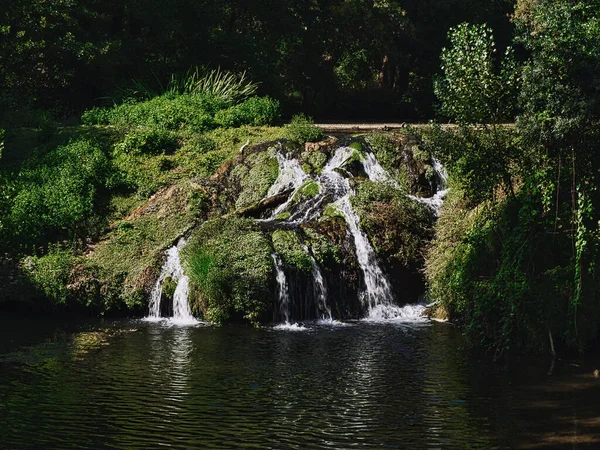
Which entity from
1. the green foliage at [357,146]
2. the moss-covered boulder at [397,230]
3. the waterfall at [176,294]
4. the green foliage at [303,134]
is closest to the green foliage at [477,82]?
the moss-covered boulder at [397,230]

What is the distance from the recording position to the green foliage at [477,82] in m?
15.1

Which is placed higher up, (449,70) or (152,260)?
(449,70)

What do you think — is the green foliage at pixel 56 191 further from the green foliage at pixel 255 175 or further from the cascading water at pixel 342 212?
the cascading water at pixel 342 212

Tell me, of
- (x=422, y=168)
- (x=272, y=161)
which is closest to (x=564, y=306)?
(x=422, y=168)

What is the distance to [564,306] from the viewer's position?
14.2 meters

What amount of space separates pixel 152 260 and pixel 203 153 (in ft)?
18.7

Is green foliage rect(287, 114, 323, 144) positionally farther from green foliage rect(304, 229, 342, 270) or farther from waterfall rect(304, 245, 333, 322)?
waterfall rect(304, 245, 333, 322)

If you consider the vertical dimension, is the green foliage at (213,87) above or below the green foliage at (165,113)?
above

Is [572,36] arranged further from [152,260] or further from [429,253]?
[152,260]

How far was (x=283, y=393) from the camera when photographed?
41.4ft

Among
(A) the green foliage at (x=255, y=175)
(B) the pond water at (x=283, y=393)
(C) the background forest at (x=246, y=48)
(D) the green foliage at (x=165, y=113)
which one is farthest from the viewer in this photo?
(C) the background forest at (x=246, y=48)

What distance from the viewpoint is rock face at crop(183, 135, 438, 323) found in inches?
720

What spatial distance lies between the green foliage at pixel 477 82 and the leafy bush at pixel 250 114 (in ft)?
38.3

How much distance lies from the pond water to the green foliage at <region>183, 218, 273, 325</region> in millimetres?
910
